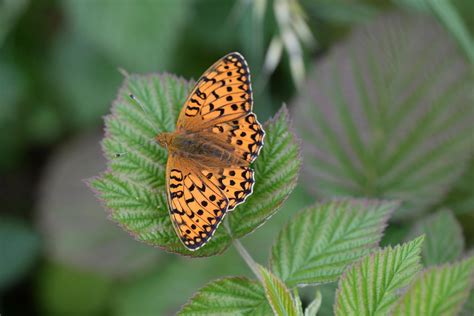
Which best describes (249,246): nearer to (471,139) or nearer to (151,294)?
(151,294)

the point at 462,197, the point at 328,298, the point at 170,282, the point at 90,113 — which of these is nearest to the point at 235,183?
the point at 328,298

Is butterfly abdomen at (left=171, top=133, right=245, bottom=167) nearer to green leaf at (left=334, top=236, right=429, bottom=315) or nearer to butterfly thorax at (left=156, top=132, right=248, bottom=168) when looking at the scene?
butterfly thorax at (left=156, top=132, right=248, bottom=168)

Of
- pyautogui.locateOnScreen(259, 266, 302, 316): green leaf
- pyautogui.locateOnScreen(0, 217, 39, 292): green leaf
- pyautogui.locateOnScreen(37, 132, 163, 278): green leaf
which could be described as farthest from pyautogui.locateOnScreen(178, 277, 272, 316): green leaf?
pyautogui.locateOnScreen(0, 217, 39, 292): green leaf

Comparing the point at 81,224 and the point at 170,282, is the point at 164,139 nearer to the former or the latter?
the point at 170,282

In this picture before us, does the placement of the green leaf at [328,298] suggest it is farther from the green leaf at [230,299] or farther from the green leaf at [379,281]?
the green leaf at [379,281]

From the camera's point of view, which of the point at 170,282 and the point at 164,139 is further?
the point at 170,282

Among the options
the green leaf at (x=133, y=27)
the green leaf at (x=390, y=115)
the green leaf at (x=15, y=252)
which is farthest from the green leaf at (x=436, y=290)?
the green leaf at (x=15, y=252)
